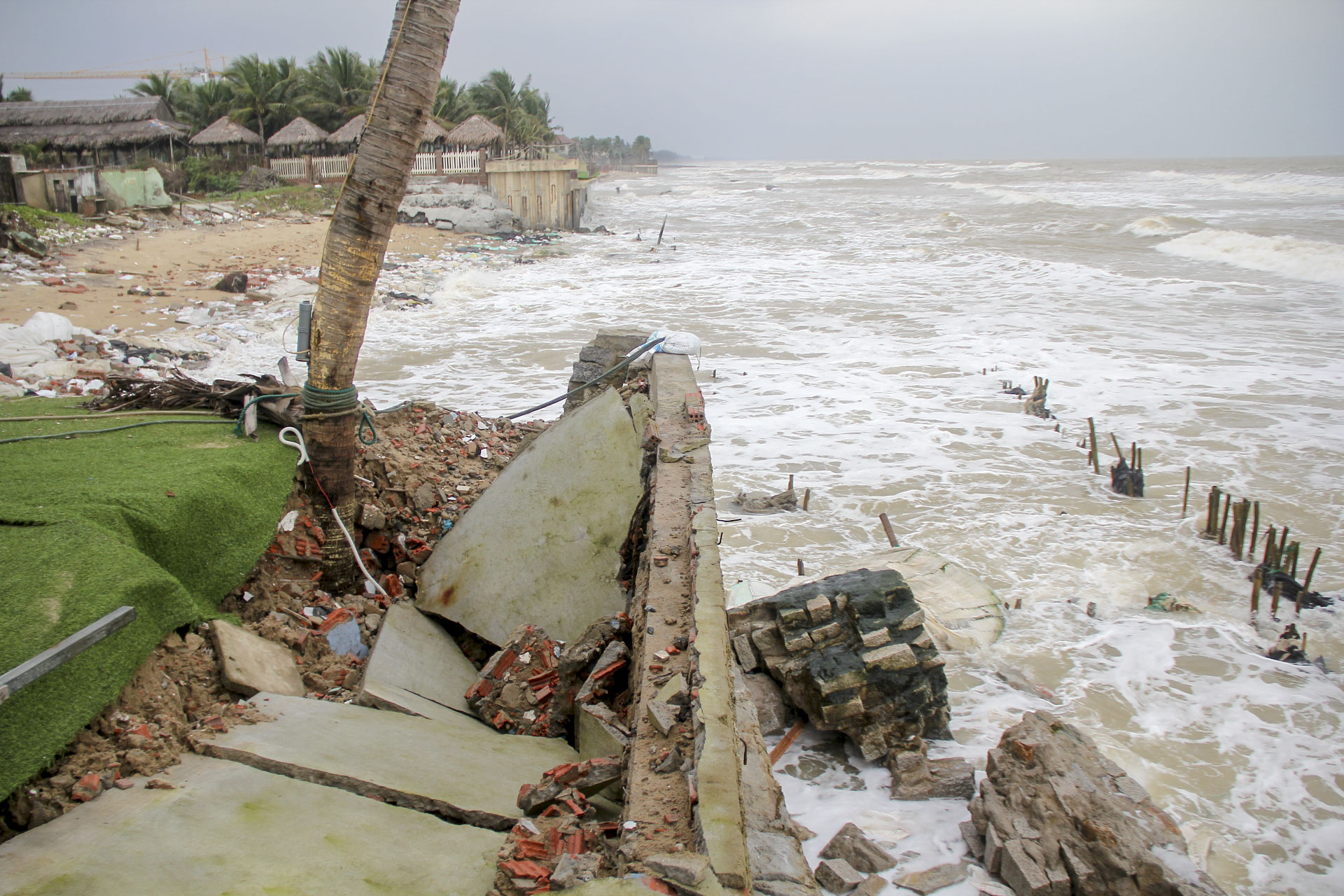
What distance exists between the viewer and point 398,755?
2.78 m

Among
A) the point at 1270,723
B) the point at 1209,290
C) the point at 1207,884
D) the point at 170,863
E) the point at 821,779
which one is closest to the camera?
the point at 170,863

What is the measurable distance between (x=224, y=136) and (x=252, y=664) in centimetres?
3245

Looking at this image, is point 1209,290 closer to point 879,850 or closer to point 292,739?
point 879,850

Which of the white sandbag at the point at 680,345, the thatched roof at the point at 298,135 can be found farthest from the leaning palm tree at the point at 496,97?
the white sandbag at the point at 680,345

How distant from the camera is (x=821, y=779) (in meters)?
4.12

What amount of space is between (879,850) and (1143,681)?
2.77m

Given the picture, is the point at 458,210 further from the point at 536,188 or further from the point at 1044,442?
the point at 1044,442

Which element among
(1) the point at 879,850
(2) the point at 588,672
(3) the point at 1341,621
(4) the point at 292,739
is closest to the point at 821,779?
(1) the point at 879,850

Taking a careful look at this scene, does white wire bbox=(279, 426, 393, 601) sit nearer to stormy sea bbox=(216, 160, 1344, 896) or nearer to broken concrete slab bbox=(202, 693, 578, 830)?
broken concrete slab bbox=(202, 693, 578, 830)

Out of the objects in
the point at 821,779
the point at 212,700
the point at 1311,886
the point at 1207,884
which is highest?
the point at 212,700

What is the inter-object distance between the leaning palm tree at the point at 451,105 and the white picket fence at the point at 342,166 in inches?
215

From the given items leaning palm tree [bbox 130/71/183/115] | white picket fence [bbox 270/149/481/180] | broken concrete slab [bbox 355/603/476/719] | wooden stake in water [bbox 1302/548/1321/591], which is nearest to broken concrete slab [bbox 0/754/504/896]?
broken concrete slab [bbox 355/603/476/719]

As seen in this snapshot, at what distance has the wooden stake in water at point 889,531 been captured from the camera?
680 centimetres

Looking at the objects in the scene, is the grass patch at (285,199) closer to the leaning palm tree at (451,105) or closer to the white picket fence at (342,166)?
the white picket fence at (342,166)
